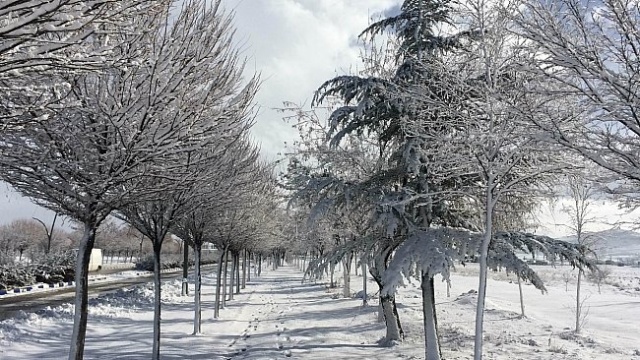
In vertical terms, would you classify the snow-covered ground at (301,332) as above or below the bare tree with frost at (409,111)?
below

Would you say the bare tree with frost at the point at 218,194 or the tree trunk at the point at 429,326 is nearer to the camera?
the tree trunk at the point at 429,326

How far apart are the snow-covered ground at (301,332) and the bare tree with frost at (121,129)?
4966 mm

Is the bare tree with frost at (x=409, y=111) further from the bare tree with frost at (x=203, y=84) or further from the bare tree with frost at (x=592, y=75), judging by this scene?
the bare tree with frost at (x=592, y=75)

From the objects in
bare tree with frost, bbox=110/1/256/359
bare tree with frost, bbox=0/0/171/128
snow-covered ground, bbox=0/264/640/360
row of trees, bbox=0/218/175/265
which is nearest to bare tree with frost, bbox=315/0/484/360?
snow-covered ground, bbox=0/264/640/360

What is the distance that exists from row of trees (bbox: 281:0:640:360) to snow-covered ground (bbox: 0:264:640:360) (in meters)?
1.57

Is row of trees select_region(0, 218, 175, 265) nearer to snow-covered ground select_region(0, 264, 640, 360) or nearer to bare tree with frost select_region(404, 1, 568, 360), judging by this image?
snow-covered ground select_region(0, 264, 640, 360)

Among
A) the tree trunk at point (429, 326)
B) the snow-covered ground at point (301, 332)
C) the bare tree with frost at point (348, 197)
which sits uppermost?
the bare tree with frost at point (348, 197)

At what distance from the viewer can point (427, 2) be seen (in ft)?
34.7

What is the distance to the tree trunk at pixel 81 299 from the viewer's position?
22.6 feet

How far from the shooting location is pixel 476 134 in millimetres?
7152

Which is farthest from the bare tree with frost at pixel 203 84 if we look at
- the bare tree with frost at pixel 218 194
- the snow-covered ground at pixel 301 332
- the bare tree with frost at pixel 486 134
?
the snow-covered ground at pixel 301 332

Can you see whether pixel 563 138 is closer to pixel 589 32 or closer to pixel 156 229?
pixel 589 32

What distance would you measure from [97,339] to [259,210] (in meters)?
9.88

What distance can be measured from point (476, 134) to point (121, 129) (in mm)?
5105
